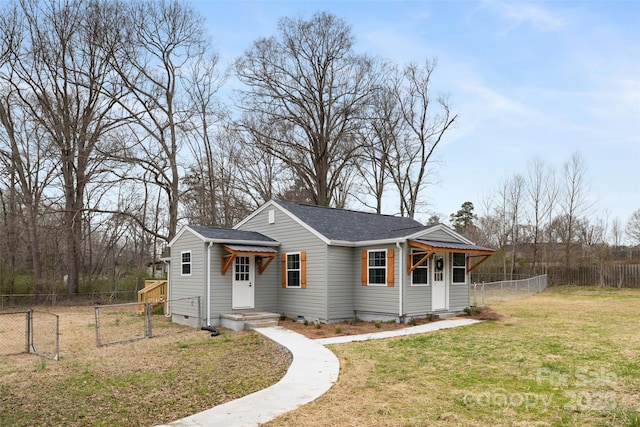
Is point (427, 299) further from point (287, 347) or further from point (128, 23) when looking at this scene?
point (128, 23)

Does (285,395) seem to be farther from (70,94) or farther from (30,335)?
(70,94)

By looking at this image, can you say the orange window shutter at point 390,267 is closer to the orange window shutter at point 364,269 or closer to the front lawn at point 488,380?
the orange window shutter at point 364,269

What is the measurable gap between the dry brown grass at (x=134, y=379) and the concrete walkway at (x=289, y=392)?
10.6 inches

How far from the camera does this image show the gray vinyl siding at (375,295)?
13.8m

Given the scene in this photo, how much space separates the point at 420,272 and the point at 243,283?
5439mm

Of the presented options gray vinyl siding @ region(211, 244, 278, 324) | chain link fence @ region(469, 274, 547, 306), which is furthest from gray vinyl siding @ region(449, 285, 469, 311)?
gray vinyl siding @ region(211, 244, 278, 324)

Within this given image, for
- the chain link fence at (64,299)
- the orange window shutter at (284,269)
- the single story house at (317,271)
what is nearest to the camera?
the single story house at (317,271)

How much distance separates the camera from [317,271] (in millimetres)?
14359

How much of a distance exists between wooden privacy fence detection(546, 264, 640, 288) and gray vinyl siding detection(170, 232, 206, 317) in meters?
24.6

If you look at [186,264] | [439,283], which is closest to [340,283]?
[439,283]

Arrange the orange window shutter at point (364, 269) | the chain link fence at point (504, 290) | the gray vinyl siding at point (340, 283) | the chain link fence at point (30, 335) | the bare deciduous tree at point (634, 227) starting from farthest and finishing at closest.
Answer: the bare deciduous tree at point (634, 227)
the chain link fence at point (504, 290)
the orange window shutter at point (364, 269)
the gray vinyl siding at point (340, 283)
the chain link fence at point (30, 335)

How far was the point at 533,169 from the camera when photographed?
3494 cm

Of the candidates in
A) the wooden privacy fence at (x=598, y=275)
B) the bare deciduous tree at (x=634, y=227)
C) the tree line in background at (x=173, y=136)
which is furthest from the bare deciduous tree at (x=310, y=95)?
the bare deciduous tree at (x=634, y=227)

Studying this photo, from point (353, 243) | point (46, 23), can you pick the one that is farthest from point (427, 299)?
point (46, 23)
